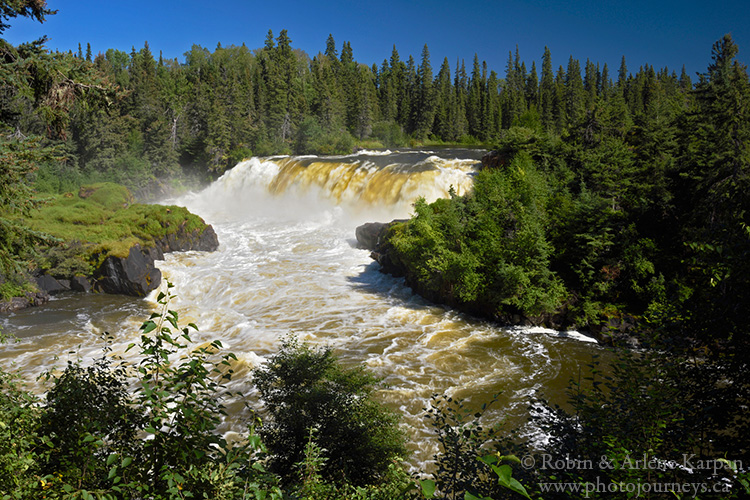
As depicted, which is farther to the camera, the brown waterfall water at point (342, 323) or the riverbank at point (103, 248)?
the riverbank at point (103, 248)

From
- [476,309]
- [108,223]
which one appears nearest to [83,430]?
[476,309]

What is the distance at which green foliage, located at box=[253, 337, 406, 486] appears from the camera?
576 cm

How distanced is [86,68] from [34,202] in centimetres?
169

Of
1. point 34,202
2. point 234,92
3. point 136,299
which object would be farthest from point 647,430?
point 234,92

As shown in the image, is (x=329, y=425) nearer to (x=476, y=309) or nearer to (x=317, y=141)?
(x=476, y=309)

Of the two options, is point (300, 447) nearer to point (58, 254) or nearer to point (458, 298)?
point (458, 298)

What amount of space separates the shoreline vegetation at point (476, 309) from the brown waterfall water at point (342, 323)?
34.7 inches

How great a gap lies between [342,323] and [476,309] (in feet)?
16.0

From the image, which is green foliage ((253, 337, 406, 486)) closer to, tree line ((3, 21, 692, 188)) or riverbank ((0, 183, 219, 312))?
riverbank ((0, 183, 219, 312))

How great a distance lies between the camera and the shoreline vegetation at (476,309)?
3.27m

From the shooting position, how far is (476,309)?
16.0 m

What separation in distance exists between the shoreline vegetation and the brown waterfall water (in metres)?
0.88

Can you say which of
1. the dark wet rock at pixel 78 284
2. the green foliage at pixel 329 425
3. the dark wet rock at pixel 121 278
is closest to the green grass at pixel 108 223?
the dark wet rock at pixel 121 278

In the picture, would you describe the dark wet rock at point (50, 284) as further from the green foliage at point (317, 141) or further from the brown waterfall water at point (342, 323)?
the green foliage at point (317, 141)
